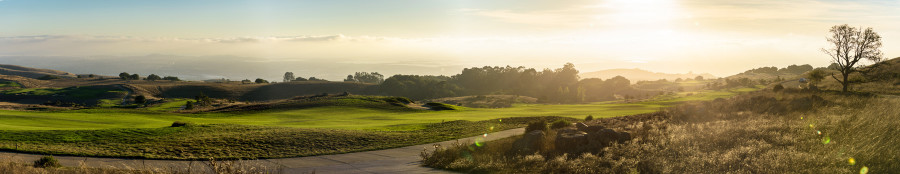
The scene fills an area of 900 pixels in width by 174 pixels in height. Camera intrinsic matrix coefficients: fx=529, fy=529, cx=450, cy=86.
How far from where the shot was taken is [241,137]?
2338 cm

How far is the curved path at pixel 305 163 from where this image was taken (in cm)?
1661

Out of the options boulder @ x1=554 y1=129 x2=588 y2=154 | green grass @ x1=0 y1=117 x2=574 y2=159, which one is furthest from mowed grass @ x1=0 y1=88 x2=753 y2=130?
boulder @ x1=554 y1=129 x2=588 y2=154

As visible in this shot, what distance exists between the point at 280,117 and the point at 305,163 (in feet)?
97.7

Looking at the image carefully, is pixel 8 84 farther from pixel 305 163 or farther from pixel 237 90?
pixel 305 163

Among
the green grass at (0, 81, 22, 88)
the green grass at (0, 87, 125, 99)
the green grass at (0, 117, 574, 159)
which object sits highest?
the green grass at (0, 81, 22, 88)

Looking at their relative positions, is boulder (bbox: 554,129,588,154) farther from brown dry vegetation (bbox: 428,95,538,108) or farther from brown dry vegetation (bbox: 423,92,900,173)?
brown dry vegetation (bbox: 428,95,538,108)

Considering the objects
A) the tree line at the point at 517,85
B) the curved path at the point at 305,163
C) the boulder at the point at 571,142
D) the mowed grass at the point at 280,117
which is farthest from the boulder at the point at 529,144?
the tree line at the point at 517,85

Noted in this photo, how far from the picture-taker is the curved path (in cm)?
1661

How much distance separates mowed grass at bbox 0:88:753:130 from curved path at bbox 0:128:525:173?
10440 mm

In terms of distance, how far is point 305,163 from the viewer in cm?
1878

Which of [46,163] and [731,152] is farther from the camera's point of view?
[46,163]

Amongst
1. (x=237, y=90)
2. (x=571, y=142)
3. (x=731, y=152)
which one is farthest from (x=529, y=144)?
(x=237, y=90)

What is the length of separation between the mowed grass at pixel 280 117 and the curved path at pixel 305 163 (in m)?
10.4

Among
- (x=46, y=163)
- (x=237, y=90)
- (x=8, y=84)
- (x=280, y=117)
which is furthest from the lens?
(x=237, y=90)
